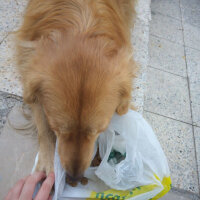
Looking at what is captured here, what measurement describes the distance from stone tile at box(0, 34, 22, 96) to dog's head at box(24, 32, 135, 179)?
3.05ft

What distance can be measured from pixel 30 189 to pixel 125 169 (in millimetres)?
827

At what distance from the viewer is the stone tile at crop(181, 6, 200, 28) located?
18.8ft

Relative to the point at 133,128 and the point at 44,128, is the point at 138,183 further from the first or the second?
the point at 44,128

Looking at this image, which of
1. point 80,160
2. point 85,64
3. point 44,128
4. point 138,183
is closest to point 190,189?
point 138,183

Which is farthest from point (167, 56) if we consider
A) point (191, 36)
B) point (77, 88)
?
point (77, 88)

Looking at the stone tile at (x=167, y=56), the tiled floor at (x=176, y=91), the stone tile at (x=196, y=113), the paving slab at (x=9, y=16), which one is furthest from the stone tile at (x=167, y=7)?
the paving slab at (x=9, y=16)

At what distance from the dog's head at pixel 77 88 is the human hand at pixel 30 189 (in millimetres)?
230

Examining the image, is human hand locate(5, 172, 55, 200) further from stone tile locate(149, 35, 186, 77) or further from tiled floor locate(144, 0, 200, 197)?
stone tile locate(149, 35, 186, 77)

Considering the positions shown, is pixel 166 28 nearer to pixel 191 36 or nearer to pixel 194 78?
pixel 191 36

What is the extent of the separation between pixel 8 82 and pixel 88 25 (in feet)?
4.68

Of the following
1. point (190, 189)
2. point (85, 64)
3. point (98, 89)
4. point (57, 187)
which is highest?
point (85, 64)

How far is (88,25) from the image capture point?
73.0 inches

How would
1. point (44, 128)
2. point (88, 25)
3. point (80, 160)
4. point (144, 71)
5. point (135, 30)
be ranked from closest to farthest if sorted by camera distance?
point (80, 160) → point (88, 25) → point (44, 128) → point (144, 71) → point (135, 30)

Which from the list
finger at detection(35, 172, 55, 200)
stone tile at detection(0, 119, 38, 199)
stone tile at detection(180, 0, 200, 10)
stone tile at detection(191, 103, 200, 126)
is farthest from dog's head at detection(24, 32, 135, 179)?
stone tile at detection(180, 0, 200, 10)
